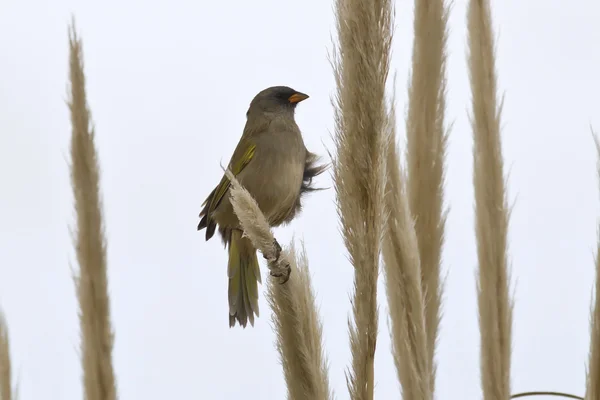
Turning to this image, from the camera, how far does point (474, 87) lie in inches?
55.3

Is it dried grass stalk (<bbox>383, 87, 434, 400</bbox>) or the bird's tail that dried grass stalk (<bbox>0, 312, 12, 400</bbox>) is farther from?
the bird's tail

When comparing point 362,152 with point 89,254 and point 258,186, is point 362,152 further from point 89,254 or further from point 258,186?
point 258,186

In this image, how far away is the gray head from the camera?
9.33 ft

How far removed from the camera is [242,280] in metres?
2.56

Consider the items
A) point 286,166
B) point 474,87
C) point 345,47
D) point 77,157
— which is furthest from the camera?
point 286,166

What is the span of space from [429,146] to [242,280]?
132 centimetres

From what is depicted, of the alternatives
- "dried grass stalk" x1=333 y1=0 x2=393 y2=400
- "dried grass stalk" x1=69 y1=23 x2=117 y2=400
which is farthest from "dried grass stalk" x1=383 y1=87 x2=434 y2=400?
"dried grass stalk" x1=69 y1=23 x2=117 y2=400

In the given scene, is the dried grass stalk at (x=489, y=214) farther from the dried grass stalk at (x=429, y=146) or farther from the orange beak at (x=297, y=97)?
the orange beak at (x=297, y=97)

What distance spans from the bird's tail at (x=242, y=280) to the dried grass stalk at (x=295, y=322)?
126 cm

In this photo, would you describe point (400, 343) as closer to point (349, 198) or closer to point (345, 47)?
point (349, 198)

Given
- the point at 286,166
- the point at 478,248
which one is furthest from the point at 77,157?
the point at 286,166

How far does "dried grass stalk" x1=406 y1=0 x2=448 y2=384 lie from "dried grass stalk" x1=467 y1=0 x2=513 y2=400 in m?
0.06

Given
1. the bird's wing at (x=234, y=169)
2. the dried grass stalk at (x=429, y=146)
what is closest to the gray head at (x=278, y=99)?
the bird's wing at (x=234, y=169)

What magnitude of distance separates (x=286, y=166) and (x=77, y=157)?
129 centimetres
